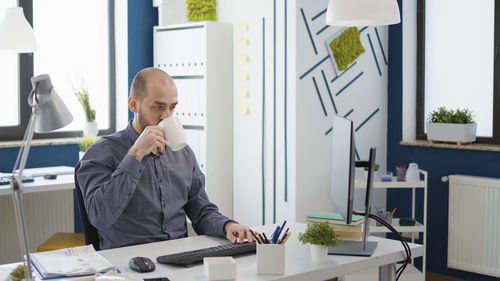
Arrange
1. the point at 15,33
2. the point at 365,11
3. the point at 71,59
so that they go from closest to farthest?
1. the point at 365,11
2. the point at 15,33
3. the point at 71,59

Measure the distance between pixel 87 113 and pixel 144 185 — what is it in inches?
89.5

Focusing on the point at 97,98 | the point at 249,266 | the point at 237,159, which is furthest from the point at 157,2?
the point at 249,266

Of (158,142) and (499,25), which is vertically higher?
(499,25)

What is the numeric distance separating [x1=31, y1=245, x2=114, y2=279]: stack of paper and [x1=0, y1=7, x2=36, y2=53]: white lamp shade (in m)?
2.16

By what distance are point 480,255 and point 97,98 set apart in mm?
2933

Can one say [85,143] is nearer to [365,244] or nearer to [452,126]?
[452,126]

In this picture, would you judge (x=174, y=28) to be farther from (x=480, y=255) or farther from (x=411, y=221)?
(x=480, y=255)

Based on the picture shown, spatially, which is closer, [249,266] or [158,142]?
[249,266]

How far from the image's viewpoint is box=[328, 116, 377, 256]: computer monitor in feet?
6.59

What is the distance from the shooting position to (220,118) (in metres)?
4.48

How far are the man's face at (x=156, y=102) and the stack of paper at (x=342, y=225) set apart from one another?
0.67 m

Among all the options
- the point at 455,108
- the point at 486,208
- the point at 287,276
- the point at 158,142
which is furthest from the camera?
the point at 455,108

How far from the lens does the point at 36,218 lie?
4.19 m

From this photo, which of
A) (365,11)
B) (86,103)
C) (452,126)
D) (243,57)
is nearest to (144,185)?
(365,11)
